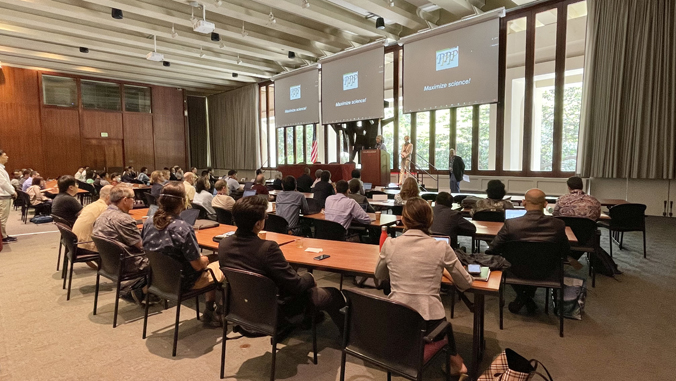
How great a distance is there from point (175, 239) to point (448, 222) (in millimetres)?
2322

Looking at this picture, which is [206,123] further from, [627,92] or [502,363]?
[502,363]

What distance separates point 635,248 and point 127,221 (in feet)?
21.2

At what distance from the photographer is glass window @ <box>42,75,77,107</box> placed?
14352 millimetres

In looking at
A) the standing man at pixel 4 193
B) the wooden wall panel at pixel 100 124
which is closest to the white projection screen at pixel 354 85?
the standing man at pixel 4 193

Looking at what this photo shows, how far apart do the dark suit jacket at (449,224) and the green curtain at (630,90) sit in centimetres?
649

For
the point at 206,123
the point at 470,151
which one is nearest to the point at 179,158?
the point at 206,123

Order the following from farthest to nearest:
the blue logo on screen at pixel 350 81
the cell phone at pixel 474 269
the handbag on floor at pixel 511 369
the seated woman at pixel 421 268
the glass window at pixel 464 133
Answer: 1. the blue logo on screen at pixel 350 81
2. the glass window at pixel 464 133
3. the cell phone at pixel 474 269
4. the seated woman at pixel 421 268
5. the handbag on floor at pixel 511 369

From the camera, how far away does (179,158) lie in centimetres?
1781

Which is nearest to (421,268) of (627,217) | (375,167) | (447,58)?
(627,217)

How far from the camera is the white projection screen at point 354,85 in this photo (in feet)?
35.3

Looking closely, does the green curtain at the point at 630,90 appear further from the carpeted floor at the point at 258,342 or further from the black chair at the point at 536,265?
the black chair at the point at 536,265

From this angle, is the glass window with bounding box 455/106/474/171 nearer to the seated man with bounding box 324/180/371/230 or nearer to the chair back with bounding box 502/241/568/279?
the seated man with bounding box 324/180/371/230

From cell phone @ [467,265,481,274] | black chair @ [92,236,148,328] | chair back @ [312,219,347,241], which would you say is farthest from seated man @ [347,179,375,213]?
cell phone @ [467,265,481,274]

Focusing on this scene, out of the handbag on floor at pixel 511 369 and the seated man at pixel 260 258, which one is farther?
the seated man at pixel 260 258
